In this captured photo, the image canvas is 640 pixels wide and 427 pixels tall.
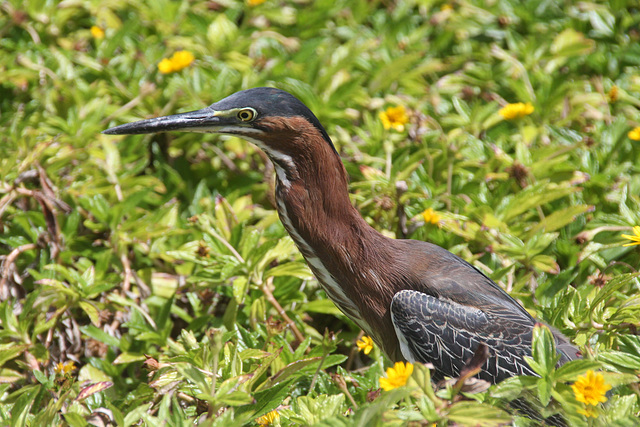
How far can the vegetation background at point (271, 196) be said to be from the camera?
2.34 meters

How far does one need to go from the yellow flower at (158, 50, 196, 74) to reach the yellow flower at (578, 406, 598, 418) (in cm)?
Answer: 274

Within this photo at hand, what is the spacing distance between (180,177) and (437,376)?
6.23 feet

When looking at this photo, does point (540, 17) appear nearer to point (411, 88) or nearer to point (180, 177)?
point (411, 88)

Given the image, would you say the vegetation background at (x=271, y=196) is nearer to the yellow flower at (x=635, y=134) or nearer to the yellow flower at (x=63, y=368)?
the yellow flower at (x=63, y=368)

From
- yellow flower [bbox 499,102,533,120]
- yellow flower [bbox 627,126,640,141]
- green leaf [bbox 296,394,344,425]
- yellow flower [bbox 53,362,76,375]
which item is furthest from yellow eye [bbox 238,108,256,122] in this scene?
yellow flower [bbox 627,126,640,141]

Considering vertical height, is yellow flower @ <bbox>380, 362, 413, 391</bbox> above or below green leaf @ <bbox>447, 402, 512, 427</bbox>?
below

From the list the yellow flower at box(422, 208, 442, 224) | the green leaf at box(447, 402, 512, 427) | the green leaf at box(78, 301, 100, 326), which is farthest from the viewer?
the yellow flower at box(422, 208, 442, 224)

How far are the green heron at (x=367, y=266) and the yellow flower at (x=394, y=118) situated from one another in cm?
114

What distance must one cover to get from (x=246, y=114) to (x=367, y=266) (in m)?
0.74

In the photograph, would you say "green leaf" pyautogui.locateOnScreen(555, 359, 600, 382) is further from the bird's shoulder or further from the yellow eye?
the yellow eye

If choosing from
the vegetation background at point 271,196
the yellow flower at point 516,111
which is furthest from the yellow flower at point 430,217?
the yellow flower at point 516,111

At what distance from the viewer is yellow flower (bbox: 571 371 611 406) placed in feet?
5.91

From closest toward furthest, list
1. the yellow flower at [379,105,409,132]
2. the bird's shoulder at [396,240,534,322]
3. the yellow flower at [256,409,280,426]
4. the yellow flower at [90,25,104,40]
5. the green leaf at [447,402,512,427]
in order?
1. the green leaf at [447,402,512,427]
2. the yellow flower at [256,409,280,426]
3. the bird's shoulder at [396,240,534,322]
4. the yellow flower at [379,105,409,132]
5. the yellow flower at [90,25,104,40]

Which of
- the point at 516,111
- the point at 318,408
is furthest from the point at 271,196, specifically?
the point at 318,408
